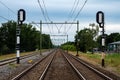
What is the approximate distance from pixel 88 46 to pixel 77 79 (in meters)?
91.7

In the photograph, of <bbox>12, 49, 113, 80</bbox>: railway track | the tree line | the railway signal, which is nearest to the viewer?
<bbox>12, 49, 113, 80</bbox>: railway track

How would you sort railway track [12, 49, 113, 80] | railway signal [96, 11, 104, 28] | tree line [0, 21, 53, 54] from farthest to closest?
tree line [0, 21, 53, 54]
railway signal [96, 11, 104, 28]
railway track [12, 49, 113, 80]

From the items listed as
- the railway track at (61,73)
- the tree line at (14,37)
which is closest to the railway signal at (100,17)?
the railway track at (61,73)

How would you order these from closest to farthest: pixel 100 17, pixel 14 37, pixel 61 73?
pixel 61 73
pixel 100 17
pixel 14 37

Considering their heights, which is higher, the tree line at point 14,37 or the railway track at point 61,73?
the tree line at point 14,37

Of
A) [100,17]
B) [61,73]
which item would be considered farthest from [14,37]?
[61,73]

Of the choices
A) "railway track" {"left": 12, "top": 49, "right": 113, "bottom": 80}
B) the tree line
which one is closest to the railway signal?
"railway track" {"left": 12, "top": 49, "right": 113, "bottom": 80}

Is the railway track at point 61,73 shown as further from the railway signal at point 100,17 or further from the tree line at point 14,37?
the tree line at point 14,37

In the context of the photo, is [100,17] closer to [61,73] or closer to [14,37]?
[61,73]

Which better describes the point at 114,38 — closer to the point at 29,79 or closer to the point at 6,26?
the point at 6,26

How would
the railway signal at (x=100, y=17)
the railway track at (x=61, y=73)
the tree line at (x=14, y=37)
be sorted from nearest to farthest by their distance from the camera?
the railway track at (x=61, y=73), the railway signal at (x=100, y=17), the tree line at (x=14, y=37)

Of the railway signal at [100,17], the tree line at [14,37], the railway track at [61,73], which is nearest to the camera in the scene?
the railway track at [61,73]

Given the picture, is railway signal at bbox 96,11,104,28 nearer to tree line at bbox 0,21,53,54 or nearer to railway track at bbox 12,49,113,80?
railway track at bbox 12,49,113,80

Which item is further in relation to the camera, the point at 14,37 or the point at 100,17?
the point at 14,37
